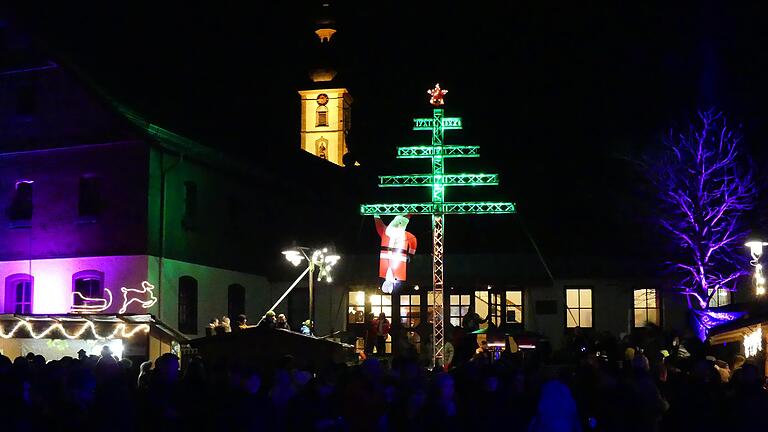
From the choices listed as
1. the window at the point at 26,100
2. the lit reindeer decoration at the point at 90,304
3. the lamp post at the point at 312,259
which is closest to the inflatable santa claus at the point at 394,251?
the lamp post at the point at 312,259

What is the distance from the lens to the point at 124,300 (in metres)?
26.4

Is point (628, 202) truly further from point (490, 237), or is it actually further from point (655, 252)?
point (490, 237)

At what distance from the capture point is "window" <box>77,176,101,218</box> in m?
27.6

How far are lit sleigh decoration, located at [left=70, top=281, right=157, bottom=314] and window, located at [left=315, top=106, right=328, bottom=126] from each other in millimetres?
46126

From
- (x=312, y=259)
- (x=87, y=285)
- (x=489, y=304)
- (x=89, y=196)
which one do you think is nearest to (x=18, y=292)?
(x=87, y=285)

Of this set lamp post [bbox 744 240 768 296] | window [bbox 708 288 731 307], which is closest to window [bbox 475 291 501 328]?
window [bbox 708 288 731 307]

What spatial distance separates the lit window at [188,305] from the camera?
28837mm

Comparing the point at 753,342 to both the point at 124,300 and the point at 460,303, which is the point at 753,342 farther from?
the point at 124,300

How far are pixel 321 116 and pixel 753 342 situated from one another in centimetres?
5488

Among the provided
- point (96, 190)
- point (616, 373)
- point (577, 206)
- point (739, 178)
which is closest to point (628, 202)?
point (577, 206)

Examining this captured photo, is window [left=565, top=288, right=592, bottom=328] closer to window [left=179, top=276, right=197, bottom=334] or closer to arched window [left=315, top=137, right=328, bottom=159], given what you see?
window [left=179, top=276, right=197, bottom=334]

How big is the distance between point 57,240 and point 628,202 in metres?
20.1

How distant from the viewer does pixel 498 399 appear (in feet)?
34.9

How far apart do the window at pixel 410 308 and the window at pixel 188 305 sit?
766 centimetres
